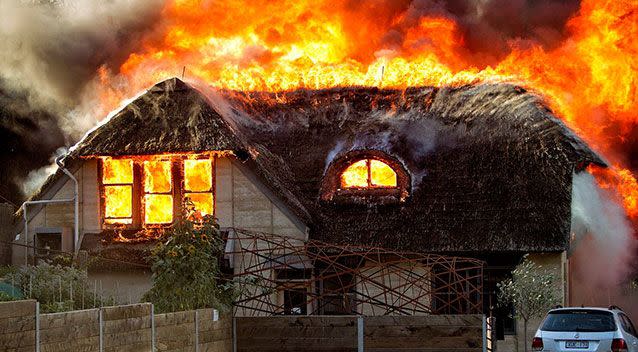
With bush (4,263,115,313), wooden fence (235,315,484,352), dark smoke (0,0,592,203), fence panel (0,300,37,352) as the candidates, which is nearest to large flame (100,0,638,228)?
dark smoke (0,0,592,203)

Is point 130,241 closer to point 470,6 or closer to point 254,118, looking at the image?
point 254,118

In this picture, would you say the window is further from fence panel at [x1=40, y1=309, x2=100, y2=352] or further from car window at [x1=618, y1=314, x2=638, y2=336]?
fence panel at [x1=40, y1=309, x2=100, y2=352]

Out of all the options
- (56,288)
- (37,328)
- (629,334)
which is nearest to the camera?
(37,328)

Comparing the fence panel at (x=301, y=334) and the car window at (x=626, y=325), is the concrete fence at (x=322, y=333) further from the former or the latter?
the car window at (x=626, y=325)

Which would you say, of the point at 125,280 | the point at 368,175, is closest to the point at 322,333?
the point at 125,280

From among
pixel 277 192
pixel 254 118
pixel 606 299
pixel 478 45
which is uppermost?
pixel 478 45

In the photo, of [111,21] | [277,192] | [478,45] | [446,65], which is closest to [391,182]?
[277,192]

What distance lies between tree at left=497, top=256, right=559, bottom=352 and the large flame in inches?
198

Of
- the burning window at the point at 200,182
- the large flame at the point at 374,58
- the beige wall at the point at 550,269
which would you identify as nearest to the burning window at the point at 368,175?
the burning window at the point at 200,182

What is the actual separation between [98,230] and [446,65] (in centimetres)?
1281

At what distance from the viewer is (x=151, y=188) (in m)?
33.6

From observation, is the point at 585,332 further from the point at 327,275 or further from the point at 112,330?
the point at 112,330

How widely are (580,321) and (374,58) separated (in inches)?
687

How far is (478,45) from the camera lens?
1657 inches
